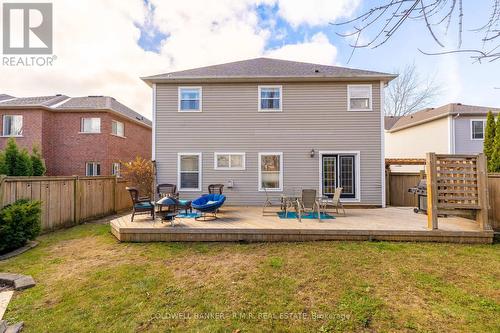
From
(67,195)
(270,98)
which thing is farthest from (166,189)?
(270,98)

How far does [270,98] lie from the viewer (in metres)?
9.69

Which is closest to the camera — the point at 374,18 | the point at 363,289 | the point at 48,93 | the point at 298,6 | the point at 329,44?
the point at 374,18

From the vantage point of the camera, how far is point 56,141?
14.2 metres

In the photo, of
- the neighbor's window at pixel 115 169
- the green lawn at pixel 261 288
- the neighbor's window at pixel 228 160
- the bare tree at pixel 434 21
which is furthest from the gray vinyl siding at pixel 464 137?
the neighbor's window at pixel 115 169

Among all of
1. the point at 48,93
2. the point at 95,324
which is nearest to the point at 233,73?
the point at 95,324

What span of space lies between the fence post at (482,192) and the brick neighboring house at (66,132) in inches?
657

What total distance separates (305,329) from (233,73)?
9.14 metres

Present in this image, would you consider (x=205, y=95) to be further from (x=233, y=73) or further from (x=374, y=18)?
(x=374, y=18)

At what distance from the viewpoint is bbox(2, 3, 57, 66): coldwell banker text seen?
7.94m

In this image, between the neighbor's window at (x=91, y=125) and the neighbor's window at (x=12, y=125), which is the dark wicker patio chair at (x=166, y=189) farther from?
the neighbor's window at (x=12, y=125)

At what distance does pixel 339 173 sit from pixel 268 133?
3354mm

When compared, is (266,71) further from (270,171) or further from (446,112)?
(446,112)

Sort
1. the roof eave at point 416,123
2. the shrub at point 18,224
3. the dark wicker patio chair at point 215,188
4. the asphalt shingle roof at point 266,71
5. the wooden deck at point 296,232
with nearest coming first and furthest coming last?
the shrub at point 18,224
the wooden deck at point 296,232
the dark wicker patio chair at point 215,188
the asphalt shingle roof at point 266,71
the roof eave at point 416,123

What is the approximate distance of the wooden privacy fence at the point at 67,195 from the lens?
19.0ft
